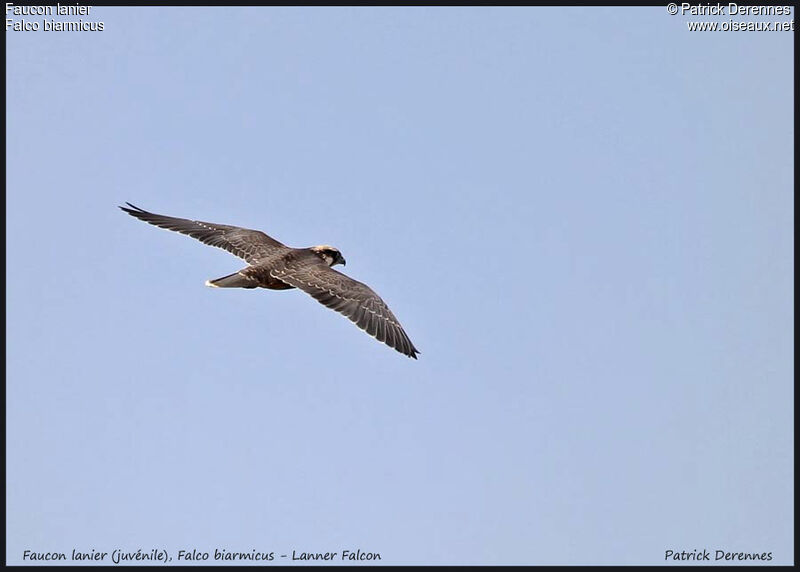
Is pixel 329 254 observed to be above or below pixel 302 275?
above

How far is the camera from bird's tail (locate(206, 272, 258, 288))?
2297 cm

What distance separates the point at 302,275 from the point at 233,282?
4.44 feet

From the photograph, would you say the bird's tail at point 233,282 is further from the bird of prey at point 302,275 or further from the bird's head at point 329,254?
the bird's head at point 329,254

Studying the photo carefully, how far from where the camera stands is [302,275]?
23.0 metres

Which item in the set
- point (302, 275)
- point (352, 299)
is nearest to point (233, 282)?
point (302, 275)

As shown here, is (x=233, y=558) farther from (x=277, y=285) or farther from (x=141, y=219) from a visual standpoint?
(x=141, y=219)

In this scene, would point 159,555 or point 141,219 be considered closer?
point 159,555

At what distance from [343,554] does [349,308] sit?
4.80 m

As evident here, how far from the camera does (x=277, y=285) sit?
2330 centimetres

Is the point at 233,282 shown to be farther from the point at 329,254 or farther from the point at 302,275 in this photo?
the point at 329,254

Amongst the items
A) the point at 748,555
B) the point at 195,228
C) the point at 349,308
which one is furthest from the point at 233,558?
the point at 748,555

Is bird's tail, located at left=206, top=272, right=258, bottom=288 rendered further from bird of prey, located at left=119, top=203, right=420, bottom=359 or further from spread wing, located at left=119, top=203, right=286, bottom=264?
spread wing, located at left=119, top=203, right=286, bottom=264

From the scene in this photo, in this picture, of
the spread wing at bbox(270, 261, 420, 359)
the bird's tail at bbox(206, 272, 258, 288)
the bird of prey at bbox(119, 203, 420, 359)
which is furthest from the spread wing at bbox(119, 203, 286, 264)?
the spread wing at bbox(270, 261, 420, 359)

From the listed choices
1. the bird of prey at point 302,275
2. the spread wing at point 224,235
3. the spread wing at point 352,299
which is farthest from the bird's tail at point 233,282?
the spread wing at point 224,235
